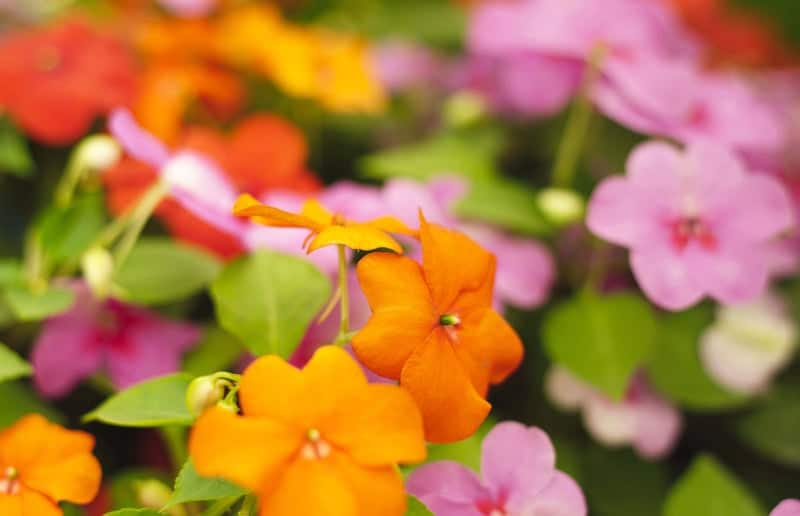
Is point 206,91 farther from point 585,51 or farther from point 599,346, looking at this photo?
point 599,346

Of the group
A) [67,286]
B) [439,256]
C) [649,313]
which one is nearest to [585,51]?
[649,313]

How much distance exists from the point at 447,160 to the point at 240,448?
488mm

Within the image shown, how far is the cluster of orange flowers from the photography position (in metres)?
0.43

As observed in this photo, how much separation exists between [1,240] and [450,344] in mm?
552

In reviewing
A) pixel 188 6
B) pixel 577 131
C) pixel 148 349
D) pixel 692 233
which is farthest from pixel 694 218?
pixel 188 6

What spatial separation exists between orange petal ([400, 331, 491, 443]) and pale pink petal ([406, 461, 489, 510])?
52mm

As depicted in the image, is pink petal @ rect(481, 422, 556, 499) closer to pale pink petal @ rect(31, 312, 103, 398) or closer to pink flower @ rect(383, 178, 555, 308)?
pink flower @ rect(383, 178, 555, 308)

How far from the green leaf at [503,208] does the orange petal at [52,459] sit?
36 cm

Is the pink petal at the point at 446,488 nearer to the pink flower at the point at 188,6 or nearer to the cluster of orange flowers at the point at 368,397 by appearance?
the cluster of orange flowers at the point at 368,397

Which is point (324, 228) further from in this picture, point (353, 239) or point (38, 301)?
point (38, 301)

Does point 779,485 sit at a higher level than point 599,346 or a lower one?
lower

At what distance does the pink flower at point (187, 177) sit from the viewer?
69cm

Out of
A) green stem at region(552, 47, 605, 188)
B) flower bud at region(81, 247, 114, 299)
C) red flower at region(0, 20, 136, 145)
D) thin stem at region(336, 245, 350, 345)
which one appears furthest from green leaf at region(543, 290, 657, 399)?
red flower at region(0, 20, 136, 145)

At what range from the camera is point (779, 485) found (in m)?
0.79
